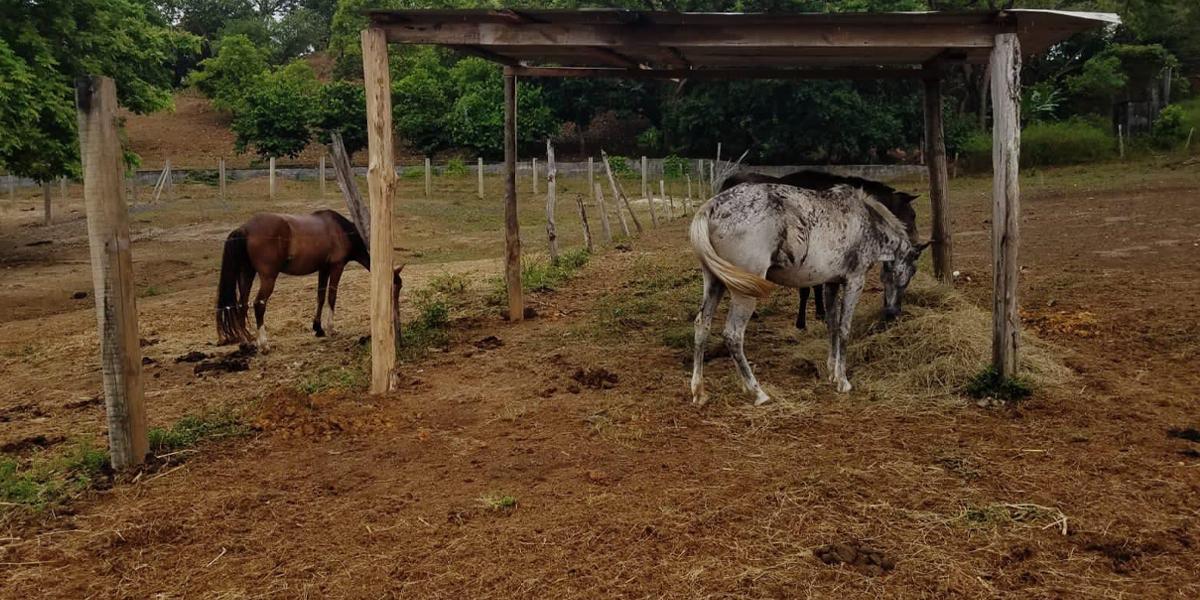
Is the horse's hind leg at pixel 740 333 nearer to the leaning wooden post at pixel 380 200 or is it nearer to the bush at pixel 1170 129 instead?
the leaning wooden post at pixel 380 200

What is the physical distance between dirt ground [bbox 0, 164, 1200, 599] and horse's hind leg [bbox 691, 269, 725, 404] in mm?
120

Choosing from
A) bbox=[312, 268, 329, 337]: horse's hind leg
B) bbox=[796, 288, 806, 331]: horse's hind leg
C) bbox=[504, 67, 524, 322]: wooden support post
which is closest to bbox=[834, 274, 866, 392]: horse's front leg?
bbox=[796, 288, 806, 331]: horse's hind leg

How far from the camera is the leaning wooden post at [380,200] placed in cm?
602

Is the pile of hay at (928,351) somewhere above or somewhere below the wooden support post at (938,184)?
below

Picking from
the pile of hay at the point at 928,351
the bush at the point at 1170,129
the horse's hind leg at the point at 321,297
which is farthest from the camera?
the bush at the point at 1170,129

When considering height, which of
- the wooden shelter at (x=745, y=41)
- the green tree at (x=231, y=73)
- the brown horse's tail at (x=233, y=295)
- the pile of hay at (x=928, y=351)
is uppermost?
the green tree at (x=231, y=73)

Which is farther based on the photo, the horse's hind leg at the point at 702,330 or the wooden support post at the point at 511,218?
the wooden support post at the point at 511,218

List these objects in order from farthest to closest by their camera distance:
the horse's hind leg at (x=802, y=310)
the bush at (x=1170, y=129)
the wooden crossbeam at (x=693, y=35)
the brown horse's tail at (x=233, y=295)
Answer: the bush at (x=1170, y=129)
the horse's hind leg at (x=802, y=310)
the brown horse's tail at (x=233, y=295)
the wooden crossbeam at (x=693, y=35)

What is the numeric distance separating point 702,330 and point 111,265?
3569mm

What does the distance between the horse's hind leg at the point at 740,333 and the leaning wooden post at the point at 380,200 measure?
2438 millimetres

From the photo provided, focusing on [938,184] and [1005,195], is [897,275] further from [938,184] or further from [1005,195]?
[938,184]

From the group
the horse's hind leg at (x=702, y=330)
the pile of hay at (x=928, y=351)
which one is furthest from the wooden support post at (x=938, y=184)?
the horse's hind leg at (x=702, y=330)

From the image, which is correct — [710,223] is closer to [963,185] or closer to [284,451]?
[284,451]

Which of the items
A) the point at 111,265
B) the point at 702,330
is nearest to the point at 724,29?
the point at 702,330
